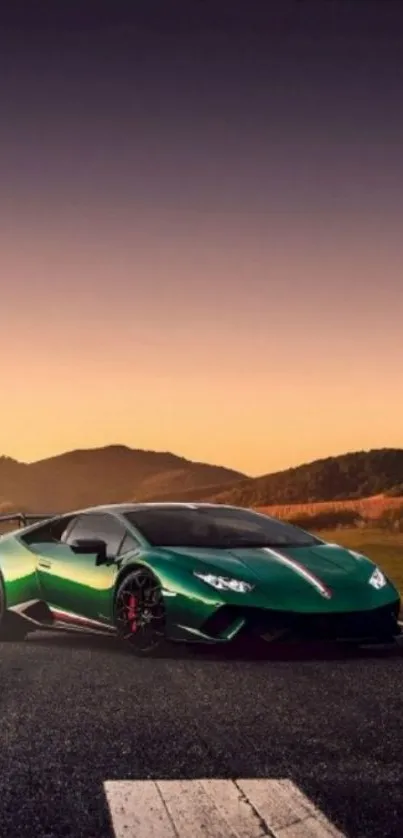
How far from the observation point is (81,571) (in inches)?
411

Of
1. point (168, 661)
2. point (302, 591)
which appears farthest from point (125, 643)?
point (302, 591)

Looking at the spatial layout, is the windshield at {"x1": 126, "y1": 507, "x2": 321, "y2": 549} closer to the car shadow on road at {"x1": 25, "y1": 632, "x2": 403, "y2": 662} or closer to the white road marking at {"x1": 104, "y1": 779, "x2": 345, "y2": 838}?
the car shadow on road at {"x1": 25, "y1": 632, "x2": 403, "y2": 662}

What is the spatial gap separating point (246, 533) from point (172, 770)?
5.26m

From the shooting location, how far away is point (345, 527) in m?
28.7

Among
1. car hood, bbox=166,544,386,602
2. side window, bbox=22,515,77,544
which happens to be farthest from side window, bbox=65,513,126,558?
car hood, bbox=166,544,386,602

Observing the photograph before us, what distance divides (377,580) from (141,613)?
1.80 m

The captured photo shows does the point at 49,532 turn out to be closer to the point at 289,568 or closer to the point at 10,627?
the point at 10,627

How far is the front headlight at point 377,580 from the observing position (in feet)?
31.9

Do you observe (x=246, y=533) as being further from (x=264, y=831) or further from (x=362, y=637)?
(x=264, y=831)

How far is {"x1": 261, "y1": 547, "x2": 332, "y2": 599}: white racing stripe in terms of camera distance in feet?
30.7

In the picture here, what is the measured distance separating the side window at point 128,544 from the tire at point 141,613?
0.29 meters

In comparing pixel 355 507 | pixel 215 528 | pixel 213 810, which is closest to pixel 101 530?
pixel 215 528

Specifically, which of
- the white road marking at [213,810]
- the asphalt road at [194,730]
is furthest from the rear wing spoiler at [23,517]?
the white road marking at [213,810]

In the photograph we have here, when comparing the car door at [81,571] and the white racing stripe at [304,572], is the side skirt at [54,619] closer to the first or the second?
the car door at [81,571]
